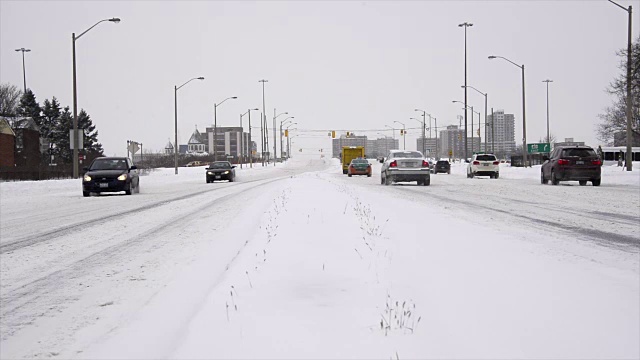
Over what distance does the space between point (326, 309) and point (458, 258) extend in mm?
2897

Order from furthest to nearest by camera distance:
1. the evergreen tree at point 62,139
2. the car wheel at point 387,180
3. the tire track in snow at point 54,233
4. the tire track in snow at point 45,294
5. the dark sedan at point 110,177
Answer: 1. the evergreen tree at point 62,139
2. the car wheel at point 387,180
3. the dark sedan at point 110,177
4. the tire track in snow at point 54,233
5. the tire track in snow at point 45,294

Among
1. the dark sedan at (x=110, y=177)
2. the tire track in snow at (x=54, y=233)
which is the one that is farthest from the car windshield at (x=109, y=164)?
the tire track in snow at (x=54, y=233)

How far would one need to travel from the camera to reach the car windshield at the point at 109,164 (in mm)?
26495

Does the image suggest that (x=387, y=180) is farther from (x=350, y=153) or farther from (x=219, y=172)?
(x=350, y=153)

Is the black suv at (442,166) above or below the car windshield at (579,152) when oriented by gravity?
below

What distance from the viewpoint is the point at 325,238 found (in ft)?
29.4

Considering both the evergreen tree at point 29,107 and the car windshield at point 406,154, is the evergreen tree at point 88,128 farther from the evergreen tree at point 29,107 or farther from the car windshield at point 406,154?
the car windshield at point 406,154

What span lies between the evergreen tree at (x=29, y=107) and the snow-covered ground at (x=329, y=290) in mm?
92362

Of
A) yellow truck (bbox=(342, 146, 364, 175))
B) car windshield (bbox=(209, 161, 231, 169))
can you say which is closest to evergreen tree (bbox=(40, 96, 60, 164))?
yellow truck (bbox=(342, 146, 364, 175))

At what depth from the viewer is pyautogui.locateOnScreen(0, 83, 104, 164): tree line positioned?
298 feet

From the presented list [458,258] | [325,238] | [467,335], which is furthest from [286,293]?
[325,238]

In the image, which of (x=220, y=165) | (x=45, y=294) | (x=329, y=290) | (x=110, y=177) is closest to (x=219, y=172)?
(x=220, y=165)

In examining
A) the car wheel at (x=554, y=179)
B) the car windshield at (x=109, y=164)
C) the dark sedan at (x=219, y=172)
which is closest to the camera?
the car windshield at (x=109, y=164)

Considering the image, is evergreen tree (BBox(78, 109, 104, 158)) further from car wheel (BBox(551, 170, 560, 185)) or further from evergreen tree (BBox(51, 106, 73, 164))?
car wheel (BBox(551, 170, 560, 185))
